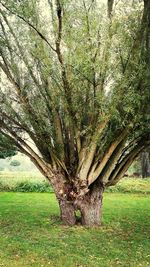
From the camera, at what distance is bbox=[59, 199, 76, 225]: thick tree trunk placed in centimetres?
1900

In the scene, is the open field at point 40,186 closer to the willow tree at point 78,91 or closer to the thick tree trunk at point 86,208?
the willow tree at point 78,91

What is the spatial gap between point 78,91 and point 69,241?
6.23 meters

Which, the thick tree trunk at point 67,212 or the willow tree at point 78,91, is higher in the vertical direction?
the willow tree at point 78,91

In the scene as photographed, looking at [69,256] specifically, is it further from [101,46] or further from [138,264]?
[101,46]

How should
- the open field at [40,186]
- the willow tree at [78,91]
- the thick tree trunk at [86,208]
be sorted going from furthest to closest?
the open field at [40,186]
the thick tree trunk at [86,208]
the willow tree at [78,91]

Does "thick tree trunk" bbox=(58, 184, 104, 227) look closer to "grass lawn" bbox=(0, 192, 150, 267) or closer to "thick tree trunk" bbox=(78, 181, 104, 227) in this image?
"thick tree trunk" bbox=(78, 181, 104, 227)

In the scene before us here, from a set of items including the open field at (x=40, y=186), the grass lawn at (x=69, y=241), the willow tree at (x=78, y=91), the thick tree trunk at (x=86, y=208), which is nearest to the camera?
the grass lawn at (x=69, y=241)

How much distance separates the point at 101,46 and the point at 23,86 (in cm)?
465

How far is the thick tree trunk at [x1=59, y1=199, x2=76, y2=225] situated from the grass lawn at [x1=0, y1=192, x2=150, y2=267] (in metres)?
0.41

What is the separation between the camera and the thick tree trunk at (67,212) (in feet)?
62.3

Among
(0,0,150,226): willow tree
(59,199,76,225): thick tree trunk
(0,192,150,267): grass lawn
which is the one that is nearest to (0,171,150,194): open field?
(0,192,150,267): grass lawn

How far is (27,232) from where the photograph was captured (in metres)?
17.4

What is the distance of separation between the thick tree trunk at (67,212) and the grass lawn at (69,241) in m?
0.41

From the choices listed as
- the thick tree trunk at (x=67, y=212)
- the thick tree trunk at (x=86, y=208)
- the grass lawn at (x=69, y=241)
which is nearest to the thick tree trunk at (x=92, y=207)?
the thick tree trunk at (x=86, y=208)
